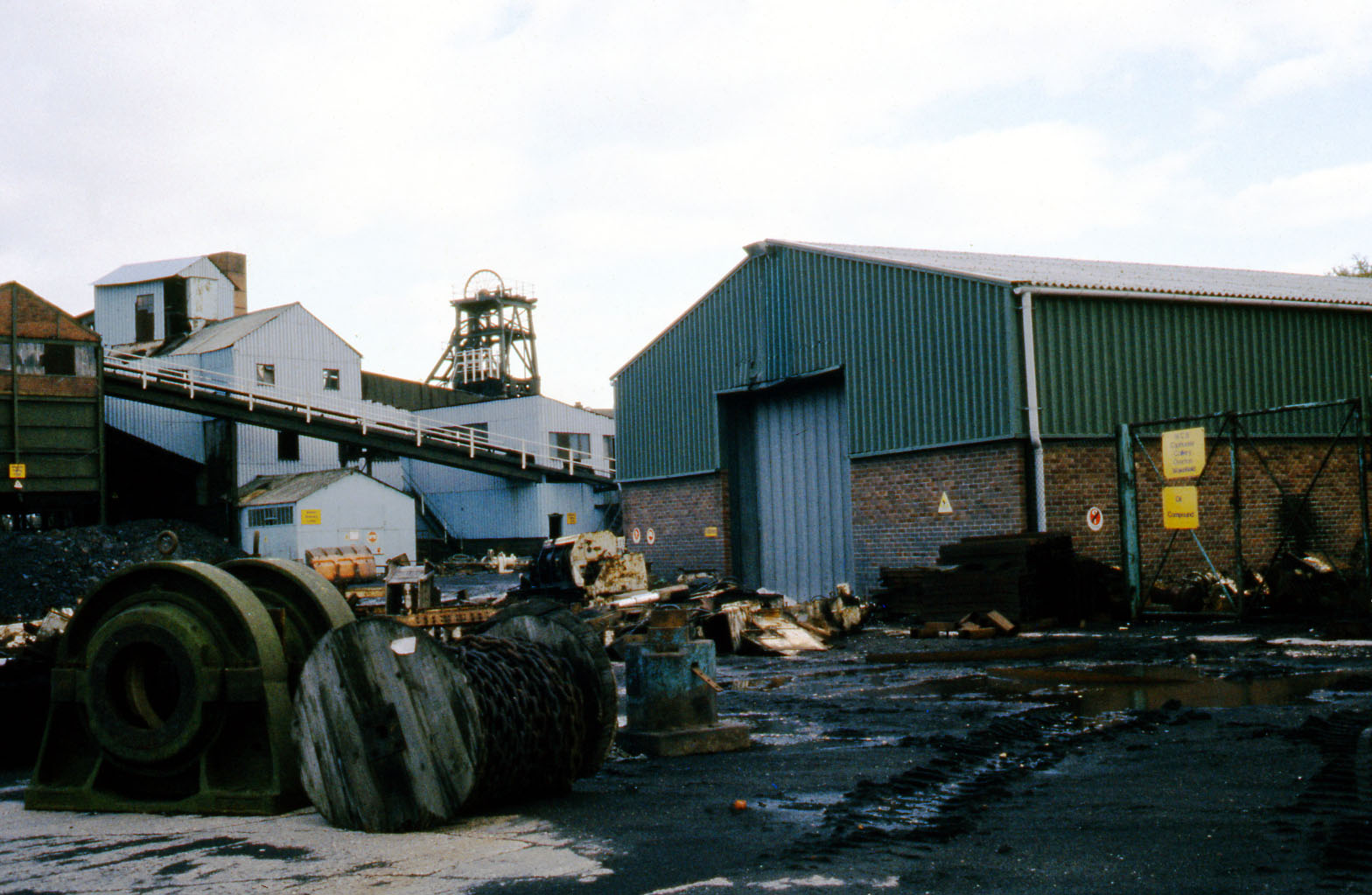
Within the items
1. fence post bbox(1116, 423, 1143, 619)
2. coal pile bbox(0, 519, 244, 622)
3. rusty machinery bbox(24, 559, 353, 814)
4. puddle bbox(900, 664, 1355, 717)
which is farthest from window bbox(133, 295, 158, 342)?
rusty machinery bbox(24, 559, 353, 814)

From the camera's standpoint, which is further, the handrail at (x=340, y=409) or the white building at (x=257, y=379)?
the white building at (x=257, y=379)

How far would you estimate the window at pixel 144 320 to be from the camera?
4906cm

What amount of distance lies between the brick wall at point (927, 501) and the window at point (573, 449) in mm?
26459

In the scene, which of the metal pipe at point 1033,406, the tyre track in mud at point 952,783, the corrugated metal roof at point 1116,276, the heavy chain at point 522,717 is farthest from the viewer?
the corrugated metal roof at point 1116,276

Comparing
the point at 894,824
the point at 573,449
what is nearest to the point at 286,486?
the point at 573,449

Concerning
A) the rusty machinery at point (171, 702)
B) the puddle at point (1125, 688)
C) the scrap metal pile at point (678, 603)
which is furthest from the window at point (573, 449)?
the rusty machinery at point (171, 702)

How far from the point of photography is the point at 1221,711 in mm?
9047

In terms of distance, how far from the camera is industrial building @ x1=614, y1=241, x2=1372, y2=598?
63.1ft

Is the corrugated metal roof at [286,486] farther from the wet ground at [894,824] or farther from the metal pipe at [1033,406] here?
the wet ground at [894,824]

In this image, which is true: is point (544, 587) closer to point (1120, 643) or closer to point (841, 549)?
point (841, 549)

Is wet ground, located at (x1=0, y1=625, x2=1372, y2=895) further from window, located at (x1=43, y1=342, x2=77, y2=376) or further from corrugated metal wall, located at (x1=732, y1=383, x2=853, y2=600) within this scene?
window, located at (x1=43, y1=342, x2=77, y2=376)

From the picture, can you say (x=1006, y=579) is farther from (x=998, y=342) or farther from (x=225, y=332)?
(x=225, y=332)

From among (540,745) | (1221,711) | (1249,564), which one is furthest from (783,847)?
(1249,564)

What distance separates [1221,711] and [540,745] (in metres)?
5.43
